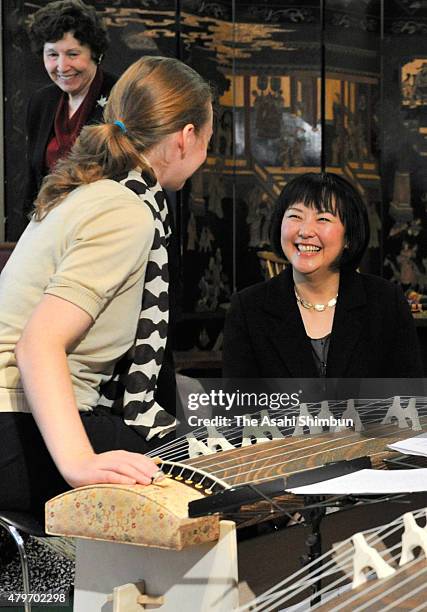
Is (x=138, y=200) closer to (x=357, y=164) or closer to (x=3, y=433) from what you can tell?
(x=3, y=433)

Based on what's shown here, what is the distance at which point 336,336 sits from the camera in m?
2.70

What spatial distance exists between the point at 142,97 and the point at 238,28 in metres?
3.84

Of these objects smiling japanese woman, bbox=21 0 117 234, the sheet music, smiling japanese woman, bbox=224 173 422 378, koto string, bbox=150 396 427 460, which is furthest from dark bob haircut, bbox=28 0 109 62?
the sheet music

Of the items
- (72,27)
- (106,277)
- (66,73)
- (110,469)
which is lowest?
(110,469)

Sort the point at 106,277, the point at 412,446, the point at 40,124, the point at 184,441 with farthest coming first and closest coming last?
the point at 40,124 < the point at 184,441 < the point at 106,277 < the point at 412,446

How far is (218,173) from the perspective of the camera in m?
5.70

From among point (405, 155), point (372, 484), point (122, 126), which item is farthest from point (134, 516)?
point (405, 155)

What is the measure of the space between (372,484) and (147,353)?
25.8 inches

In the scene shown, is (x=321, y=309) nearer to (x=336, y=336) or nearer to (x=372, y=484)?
(x=336, y=336)

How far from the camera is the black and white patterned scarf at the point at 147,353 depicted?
1.91m

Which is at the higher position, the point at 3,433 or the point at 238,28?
the point at 238,28

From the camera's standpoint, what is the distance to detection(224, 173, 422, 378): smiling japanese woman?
106 inches

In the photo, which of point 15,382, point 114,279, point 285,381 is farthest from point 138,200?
point 285,381

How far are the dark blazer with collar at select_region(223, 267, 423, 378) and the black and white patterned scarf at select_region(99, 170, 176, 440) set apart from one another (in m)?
0.74
